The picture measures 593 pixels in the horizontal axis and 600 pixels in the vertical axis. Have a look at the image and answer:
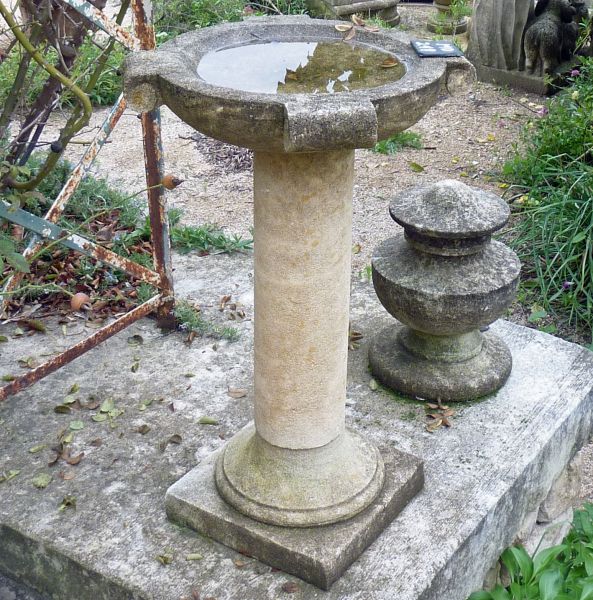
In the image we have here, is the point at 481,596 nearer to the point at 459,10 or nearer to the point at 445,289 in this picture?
the point at 445,289

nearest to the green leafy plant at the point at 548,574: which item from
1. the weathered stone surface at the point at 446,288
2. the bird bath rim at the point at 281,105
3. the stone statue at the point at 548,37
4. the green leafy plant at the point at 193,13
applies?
the weathered stone surface at the point at 446,288

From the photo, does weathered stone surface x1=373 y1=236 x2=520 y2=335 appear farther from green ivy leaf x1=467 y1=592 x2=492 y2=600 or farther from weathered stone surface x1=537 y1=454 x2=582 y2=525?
green ivy leaf x1=467 y1=592 x2=492 y2=600

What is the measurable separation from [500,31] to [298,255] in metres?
5.88

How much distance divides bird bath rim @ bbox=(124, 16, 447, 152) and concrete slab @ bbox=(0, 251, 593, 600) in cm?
123

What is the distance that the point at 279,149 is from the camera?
7.02ft

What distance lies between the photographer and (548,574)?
2.92m

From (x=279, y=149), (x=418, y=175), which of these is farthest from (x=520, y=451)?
(x=418, y=175)

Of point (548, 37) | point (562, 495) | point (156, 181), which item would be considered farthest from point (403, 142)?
point (562, 495)

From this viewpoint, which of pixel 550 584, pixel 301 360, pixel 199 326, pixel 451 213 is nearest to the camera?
pixel 301 360

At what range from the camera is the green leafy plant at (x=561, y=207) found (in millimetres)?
4680

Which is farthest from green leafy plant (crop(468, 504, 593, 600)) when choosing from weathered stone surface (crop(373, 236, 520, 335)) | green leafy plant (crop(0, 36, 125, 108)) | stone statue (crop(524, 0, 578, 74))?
stone statue (crop(524, 0, 578, 74))

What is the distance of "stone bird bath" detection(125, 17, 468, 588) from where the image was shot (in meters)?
2.11

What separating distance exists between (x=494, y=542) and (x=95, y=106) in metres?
5.15

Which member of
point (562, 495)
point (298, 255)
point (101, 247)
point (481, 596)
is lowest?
point (562, 495)
